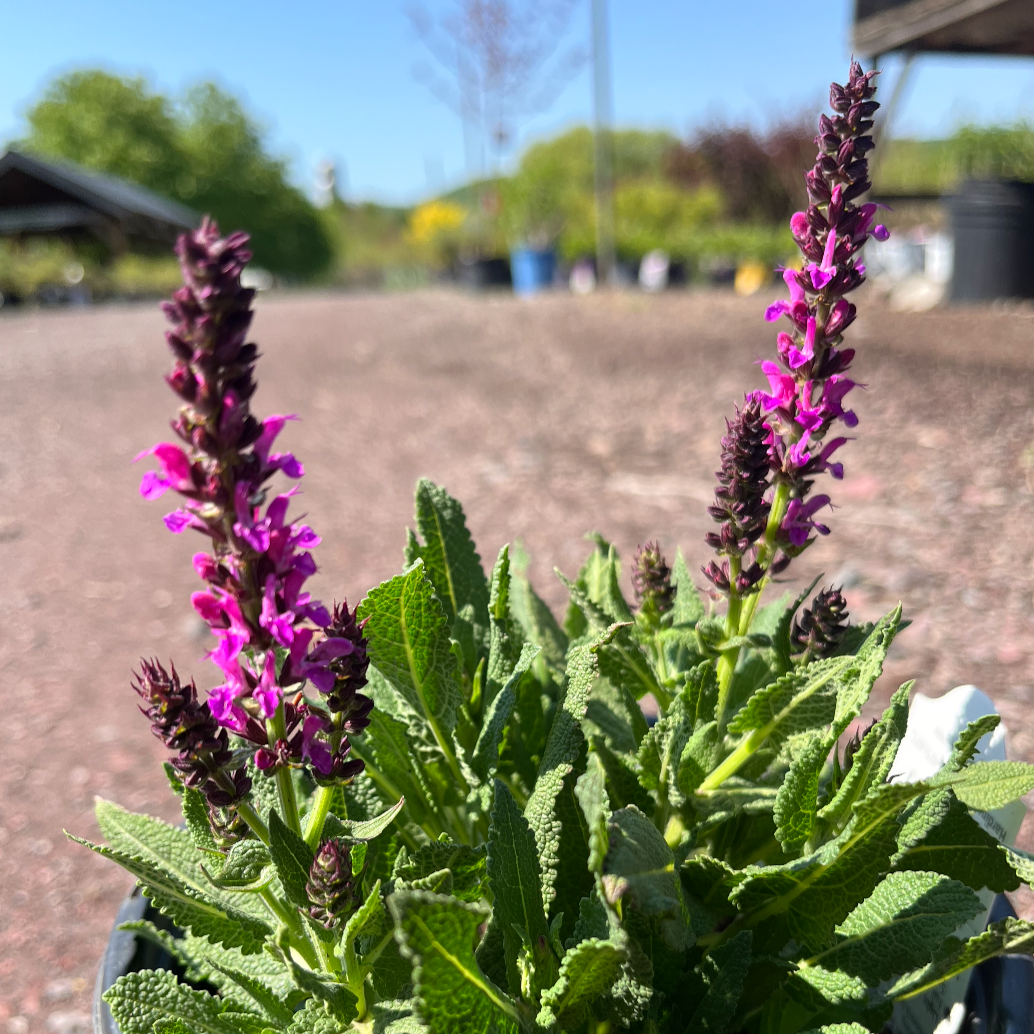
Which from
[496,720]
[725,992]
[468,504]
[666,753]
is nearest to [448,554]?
[496,720]

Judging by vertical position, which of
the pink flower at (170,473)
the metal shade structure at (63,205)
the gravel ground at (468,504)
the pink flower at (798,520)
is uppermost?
the metal shade structure at (63,205)

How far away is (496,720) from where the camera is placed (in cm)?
98

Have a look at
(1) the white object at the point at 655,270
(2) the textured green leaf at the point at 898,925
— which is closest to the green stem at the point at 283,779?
(2) the textured green leaf at the point at 898,925

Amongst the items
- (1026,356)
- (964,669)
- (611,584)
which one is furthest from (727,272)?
(611,584)

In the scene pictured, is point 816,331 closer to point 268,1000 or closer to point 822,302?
point 822,302

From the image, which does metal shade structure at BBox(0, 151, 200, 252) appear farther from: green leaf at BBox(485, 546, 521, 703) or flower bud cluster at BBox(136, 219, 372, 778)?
flower bud cluster at BBox(136, 219, 372, 778)

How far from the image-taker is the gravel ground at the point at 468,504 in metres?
2.24

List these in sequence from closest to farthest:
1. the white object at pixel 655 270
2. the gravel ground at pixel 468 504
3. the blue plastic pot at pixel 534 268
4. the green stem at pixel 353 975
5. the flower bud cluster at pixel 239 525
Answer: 1. the flower bud cluster at pixel 239 525
2. the green stem at pixel 353 975
3. the gravel ground at pixel 468 504
4. the white object at pixel 655 270
5. the blue plastic pot at pixel 534 268

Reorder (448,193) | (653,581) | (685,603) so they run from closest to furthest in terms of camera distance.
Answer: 1. (653,581)
2. (685,603)
3. (448,193)

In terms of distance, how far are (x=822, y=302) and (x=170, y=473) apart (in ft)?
2.14

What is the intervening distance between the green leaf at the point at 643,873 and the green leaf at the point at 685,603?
1.49 ft

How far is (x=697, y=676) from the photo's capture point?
40.6 inches

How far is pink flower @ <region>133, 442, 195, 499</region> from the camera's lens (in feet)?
1.99

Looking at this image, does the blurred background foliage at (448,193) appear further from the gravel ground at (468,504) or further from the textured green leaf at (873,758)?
the textured green leaf at (873,758)
